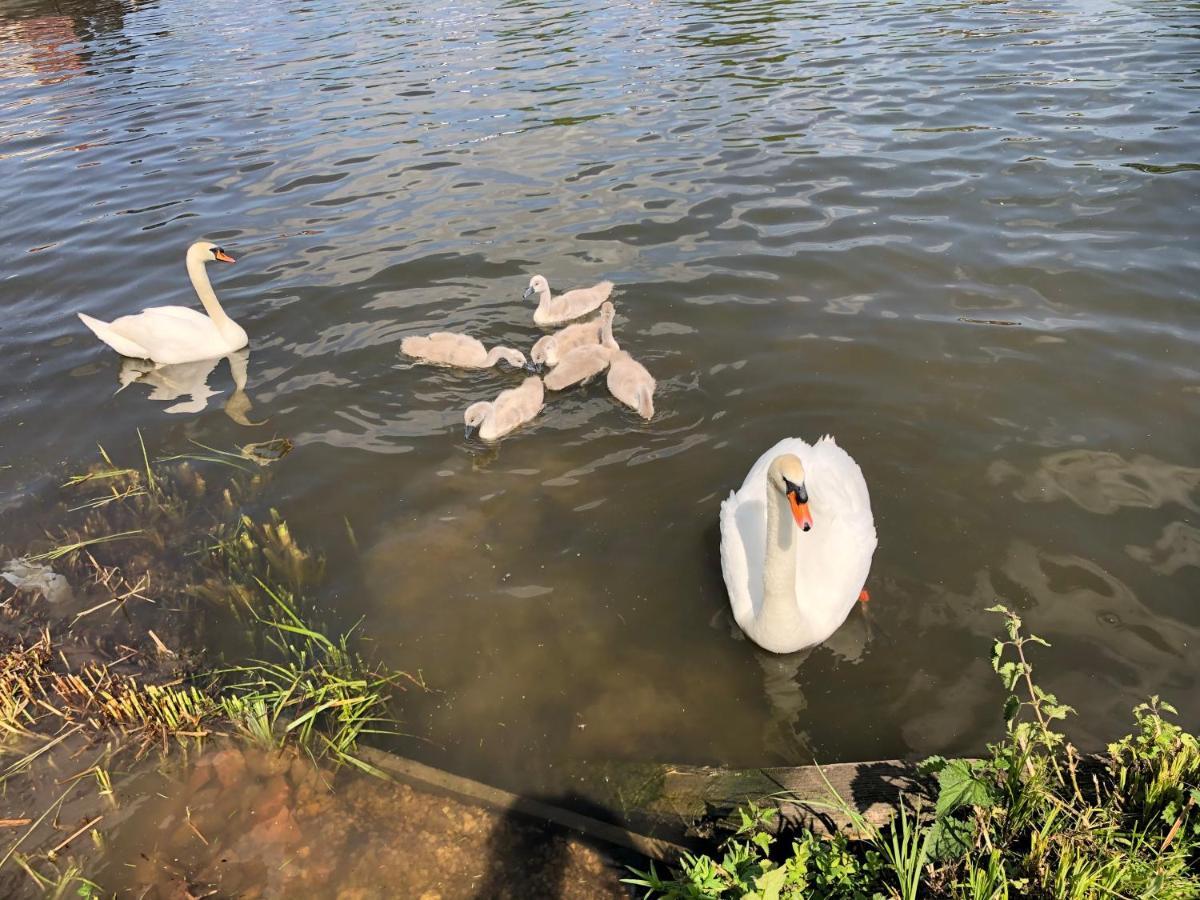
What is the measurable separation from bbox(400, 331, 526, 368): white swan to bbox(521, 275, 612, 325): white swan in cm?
59

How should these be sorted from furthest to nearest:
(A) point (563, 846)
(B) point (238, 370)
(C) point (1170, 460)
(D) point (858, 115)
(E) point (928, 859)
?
(D) point (858, 115)
(B) point (238, 370)
(C) point (1170, 460)
(A) point (563, 846)
(E) point (928, 859)

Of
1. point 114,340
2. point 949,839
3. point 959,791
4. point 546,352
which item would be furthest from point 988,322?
point 114,340

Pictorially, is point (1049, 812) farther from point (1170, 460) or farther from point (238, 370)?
point (238, 370)

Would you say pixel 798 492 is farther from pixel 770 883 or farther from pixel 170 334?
pixel 170 334

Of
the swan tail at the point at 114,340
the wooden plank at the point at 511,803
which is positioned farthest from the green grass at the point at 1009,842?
the swan tail at the point at 114,340

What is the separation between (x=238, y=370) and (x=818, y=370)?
17.5ft

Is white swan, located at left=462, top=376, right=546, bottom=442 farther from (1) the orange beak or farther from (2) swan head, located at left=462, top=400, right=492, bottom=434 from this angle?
(1) the orange beak

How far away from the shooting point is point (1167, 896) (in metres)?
2.64

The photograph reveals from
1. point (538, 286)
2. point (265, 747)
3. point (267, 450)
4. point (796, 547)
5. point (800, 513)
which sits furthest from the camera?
point (538, 286)

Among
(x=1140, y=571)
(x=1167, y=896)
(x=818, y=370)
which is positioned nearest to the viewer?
(x=1167, y=896)

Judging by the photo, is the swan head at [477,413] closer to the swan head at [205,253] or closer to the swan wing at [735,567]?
the swan wing at [735,567]

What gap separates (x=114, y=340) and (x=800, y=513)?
674cm

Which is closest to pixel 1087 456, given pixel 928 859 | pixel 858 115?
pixel 928 859

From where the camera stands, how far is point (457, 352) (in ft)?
23.1
